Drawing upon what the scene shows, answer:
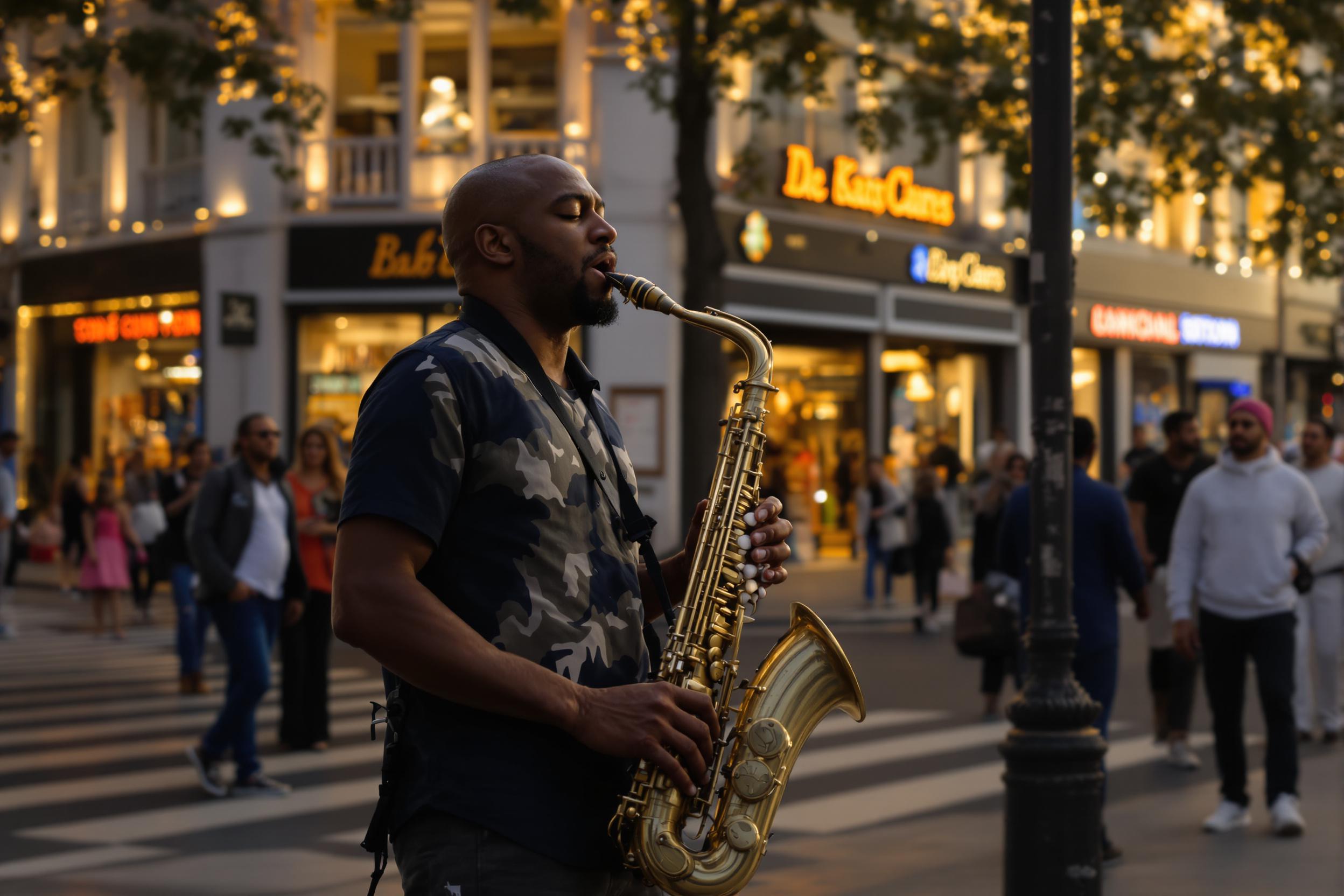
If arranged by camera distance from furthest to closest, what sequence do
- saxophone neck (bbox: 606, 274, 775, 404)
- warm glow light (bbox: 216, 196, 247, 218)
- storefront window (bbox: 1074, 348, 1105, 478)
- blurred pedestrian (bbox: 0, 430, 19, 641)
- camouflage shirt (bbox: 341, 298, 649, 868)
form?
storefront window (bbox: 1074, 348, 1105, 478) < warm glow light (bbox: 216, 196, 247, 218) < blurred pedestrian (bbox: 0, 430, 19, 641) < saxophone neck (bbox: 606, 274, 775, 404) < camouflage shirt (bbox: 341, 298, 649, 868)

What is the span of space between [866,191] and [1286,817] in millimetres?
21609

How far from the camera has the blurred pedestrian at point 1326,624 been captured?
11.1 meters

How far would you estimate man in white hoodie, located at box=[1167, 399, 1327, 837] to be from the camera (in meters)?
8.23

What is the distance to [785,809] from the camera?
28.7ft

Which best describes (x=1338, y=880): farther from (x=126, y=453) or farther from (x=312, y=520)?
(x=126, y=453)

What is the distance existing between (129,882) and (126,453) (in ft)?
71.2

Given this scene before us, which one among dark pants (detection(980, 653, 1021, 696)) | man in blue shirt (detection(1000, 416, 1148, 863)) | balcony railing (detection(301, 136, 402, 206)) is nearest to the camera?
man in blue shirt (detection(1000, 416, 1148, 863))

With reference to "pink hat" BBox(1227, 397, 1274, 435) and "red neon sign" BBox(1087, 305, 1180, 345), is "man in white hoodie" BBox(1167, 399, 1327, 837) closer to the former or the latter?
"pink hat" BBox(1227, 397, 1274, 435)

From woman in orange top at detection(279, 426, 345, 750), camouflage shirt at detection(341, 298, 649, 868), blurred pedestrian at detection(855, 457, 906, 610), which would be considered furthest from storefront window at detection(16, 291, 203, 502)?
camouflage shirt at detection(341, 298, 649, 868)

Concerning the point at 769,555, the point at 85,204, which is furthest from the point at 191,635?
the point at 85,204

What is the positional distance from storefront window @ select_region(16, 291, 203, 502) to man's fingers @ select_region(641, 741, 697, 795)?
2366 centimetres

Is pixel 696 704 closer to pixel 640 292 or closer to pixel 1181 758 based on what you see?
pixel 640 292

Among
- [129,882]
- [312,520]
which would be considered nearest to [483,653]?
[129,882]

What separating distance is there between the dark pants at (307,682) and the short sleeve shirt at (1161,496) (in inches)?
204
